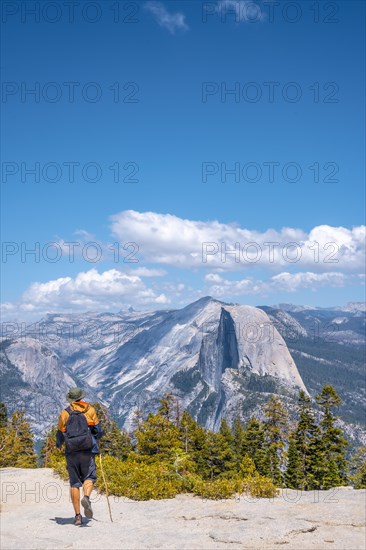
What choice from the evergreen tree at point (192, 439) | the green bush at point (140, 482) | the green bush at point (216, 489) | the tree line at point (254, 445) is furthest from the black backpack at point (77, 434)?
the evergreen tree at point (192, 439)

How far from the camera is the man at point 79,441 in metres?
11.4

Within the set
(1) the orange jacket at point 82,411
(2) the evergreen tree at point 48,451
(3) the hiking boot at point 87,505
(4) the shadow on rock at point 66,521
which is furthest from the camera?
(2) the evergreen tree at point 48,451

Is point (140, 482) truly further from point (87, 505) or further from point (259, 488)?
point (87, 505)

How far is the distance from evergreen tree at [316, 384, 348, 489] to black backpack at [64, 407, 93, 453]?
45529 millimetres

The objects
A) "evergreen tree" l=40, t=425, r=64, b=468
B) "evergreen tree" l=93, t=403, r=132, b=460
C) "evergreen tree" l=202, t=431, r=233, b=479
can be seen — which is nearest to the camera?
"evergreen tree" l=40, t=425, r=64, b=468

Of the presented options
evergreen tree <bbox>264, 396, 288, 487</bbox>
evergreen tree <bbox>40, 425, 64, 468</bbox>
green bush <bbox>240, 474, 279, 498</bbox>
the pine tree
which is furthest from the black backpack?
the pine tree

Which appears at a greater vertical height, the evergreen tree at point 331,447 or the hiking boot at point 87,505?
the hiking boot at point 87,505

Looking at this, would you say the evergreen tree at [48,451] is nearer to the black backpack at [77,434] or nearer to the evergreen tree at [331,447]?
the black backpack at [77,434]

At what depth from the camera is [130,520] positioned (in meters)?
13.0

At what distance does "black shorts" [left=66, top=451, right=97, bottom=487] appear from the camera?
11.6 metres

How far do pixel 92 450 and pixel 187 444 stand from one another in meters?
51.7

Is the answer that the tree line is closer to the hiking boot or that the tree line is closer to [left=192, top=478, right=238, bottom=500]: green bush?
[left=192, top=478, right=238, bottom=500]: green bush

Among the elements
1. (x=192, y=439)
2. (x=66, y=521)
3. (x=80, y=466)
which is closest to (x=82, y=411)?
(x=80, y=466)

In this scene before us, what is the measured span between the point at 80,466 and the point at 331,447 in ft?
163
